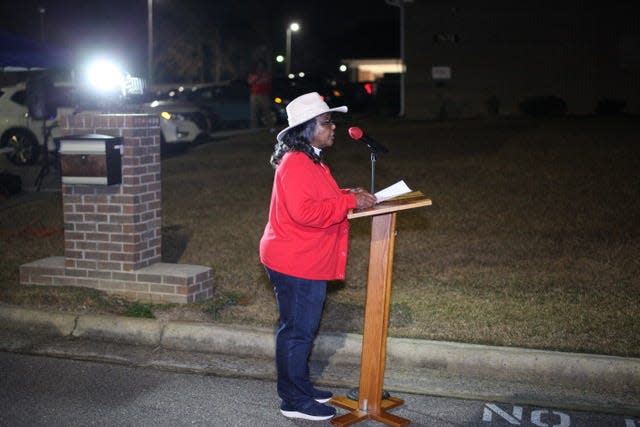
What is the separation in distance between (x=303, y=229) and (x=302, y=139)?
480 mm

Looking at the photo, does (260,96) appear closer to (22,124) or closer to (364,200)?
(22,124)

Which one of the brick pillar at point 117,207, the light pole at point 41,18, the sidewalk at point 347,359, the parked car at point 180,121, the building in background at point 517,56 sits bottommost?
the sidewalk at point 347,359

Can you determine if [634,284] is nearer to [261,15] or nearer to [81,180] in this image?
[81,180]

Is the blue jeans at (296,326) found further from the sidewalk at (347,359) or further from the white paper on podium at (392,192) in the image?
the sidewalk at (347,359)

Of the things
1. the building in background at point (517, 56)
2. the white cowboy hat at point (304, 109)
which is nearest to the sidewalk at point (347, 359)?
the white cowboy hat at point (304, 109)

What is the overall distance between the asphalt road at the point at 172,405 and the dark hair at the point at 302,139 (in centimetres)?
155

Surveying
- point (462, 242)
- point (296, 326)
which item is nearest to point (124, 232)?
point (296, 326)

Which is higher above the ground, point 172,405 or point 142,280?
point 142,280

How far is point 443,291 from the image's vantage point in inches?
303

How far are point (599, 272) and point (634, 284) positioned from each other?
46cm

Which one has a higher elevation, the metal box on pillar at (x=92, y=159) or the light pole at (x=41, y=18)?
the light pole at (x=41, y=18)

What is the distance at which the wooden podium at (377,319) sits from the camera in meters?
5.04

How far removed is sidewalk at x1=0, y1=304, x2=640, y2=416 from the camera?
19.1 feet

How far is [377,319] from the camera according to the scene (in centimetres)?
517
